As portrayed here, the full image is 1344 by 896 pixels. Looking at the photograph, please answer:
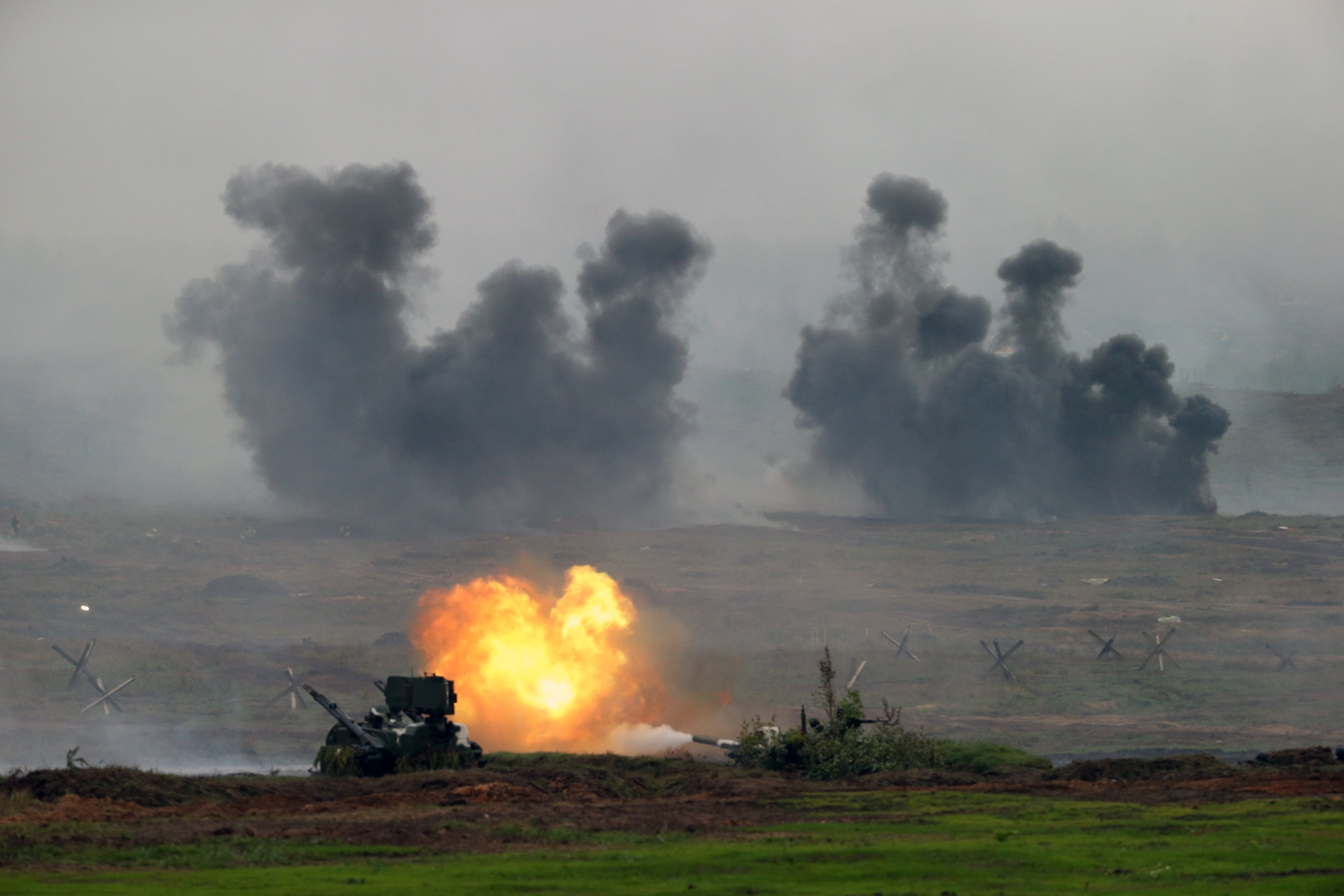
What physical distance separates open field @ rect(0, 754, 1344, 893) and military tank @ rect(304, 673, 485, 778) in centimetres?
291

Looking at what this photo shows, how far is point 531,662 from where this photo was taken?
59.8 meters

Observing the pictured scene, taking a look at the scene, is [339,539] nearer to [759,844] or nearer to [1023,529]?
[1023,529]

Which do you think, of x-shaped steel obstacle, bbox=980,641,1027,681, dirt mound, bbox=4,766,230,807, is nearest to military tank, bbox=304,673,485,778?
dirt mound, bbox=4,766,230,807

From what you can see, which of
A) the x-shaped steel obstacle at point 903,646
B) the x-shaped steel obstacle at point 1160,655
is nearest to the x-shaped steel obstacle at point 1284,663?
the x-shaped steel obstacle at point 1160,655

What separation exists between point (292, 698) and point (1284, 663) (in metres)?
54.2

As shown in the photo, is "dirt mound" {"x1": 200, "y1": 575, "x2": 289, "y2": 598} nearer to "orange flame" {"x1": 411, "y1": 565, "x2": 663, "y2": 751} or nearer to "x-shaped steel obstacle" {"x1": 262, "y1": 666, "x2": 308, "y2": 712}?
"x-shaped steel obstacle" {"x1": 262, "y1": 666, "x2": 308, "y2": 712}

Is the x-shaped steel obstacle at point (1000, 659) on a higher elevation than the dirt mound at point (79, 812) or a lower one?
higher

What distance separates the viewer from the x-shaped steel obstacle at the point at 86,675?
69.4 meters

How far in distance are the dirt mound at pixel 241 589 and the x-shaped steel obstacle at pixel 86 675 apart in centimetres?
2482

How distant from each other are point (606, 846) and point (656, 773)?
1670 centimetres

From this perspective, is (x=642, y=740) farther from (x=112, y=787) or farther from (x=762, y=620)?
(x=762, y=620)

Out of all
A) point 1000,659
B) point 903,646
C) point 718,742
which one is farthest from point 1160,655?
point 718,742

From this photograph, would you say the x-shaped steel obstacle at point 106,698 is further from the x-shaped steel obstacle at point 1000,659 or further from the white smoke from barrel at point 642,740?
the x-shaped steel obstacle at point 1000,659

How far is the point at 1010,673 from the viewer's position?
267ft
